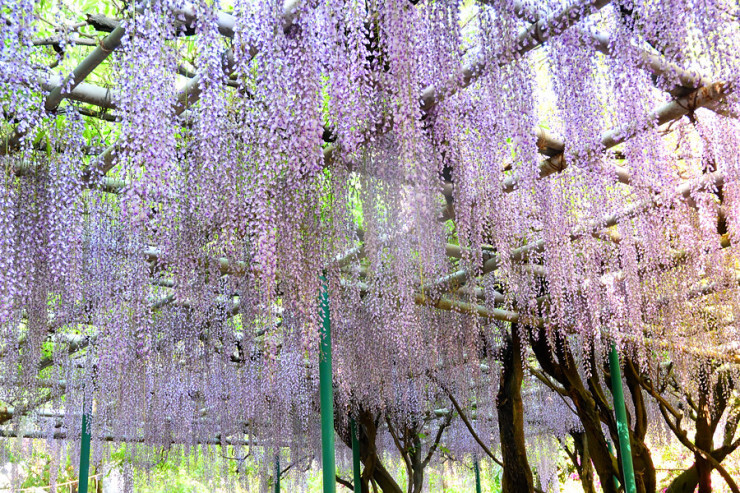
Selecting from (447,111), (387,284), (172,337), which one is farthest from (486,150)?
(172,337)

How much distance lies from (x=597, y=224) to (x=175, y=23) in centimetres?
335

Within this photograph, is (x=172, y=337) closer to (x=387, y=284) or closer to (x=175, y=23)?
(x=387, y=284)

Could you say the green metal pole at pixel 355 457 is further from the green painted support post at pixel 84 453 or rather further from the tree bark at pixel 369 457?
the green painted support post at pixel 84 453

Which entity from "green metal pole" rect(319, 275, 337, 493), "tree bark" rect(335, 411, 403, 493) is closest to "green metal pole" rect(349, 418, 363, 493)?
"tree bark" rect(335, 411, 403, 493)

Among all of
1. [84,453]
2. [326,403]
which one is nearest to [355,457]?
[84,453]

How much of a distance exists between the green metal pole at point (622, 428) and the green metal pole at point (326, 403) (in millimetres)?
3554

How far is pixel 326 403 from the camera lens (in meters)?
5.03

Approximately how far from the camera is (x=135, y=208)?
2875 mm

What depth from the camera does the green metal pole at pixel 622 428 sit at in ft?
23.3

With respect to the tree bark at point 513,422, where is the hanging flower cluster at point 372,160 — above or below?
Result: above

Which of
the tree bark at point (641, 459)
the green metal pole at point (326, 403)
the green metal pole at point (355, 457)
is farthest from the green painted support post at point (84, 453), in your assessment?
the tree bark at point (641, 459)

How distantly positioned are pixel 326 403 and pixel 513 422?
8.68 feet

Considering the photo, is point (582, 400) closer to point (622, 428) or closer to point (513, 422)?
point (622, 428)

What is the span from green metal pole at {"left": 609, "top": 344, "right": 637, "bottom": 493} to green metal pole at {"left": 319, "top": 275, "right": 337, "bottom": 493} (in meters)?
3.55
